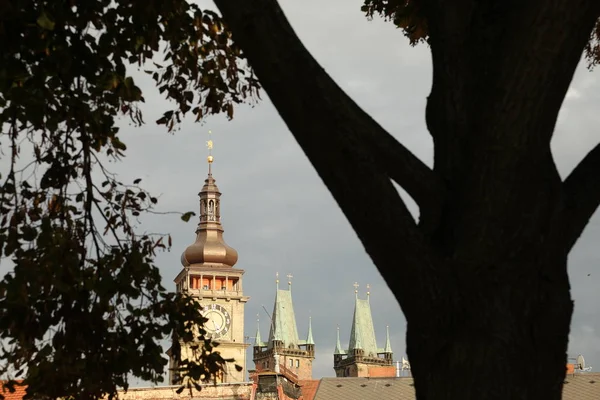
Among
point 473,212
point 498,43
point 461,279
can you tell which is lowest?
point 461,279

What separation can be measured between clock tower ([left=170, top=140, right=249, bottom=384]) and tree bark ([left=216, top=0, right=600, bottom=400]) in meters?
113

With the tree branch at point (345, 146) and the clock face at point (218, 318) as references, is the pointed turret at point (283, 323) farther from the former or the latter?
the tree branch at point (345, 146)

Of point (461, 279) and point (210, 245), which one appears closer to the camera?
point (461, 279)

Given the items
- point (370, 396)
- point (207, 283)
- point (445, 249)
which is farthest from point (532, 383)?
point (207, 283)

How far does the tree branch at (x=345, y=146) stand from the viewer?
4.73m

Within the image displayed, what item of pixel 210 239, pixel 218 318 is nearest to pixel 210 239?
pixel 210 239

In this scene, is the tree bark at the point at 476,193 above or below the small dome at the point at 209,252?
below

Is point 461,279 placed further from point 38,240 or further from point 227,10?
point 38,240

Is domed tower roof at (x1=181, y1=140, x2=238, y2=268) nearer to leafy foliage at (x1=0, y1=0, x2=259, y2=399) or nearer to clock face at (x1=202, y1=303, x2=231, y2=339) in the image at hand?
clock face at (x1=202, y1=303, x2=231, y2=339)

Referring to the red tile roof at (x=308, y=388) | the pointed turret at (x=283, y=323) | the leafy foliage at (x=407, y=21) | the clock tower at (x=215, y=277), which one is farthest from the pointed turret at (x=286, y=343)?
the leafy foliage at (x=407, y=21)

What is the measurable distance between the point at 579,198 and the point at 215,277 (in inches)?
4805

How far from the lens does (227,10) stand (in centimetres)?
491

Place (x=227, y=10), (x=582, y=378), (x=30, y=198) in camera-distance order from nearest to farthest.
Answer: (x=227, y=10)
(x=30, y=198)
(x=582, y=378)

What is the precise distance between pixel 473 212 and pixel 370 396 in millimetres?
59547
